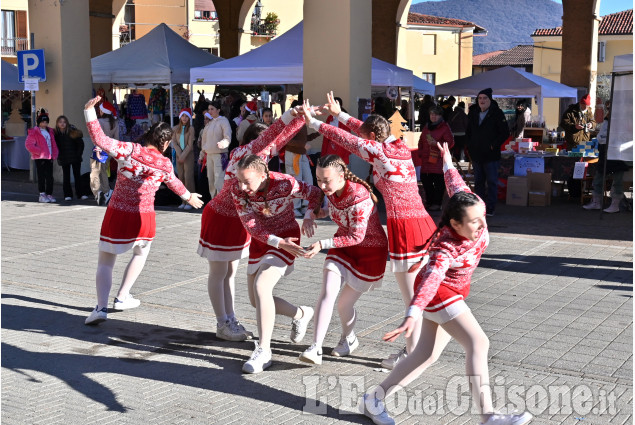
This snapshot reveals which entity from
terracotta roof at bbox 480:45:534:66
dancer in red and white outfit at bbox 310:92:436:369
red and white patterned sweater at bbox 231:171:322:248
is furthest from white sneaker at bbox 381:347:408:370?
terracotta roof at bbox 480:45:534:66

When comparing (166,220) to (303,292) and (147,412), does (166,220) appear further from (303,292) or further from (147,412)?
(147,412)

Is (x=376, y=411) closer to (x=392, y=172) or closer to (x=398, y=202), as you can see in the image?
(x=398, y=202)

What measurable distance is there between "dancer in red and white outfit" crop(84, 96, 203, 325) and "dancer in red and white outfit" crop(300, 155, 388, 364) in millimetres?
1796

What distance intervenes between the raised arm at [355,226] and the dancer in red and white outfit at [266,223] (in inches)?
13.1

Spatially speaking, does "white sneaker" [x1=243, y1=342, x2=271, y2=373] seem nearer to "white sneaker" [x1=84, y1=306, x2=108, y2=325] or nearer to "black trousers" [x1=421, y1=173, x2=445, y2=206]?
"white sneaker" [x1=84, y1=306, x2=108, y2=325]

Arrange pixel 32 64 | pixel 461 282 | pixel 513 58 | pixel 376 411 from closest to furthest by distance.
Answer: pixel 461 282 → pixel 376 411 → pixel 32 64 → pixel 513 58

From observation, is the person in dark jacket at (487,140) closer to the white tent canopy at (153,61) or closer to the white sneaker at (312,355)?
the white tent canopy at (153,61)

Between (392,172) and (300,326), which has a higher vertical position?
(392,172)

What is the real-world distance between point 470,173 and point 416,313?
1354cm

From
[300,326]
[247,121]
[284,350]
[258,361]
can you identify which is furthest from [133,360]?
[247,121]

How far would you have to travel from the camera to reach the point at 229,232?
252 inches

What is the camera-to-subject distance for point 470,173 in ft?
57.5

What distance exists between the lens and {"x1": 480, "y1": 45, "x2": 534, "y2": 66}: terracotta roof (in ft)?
272

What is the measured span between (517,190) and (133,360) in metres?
9.49
